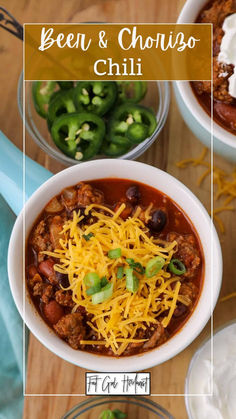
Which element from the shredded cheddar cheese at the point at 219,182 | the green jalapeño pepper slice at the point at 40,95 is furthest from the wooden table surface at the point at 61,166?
the green jalapeño pepper slice at the point at 40,95

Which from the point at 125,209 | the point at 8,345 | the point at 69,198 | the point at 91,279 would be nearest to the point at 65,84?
the point at 69,198

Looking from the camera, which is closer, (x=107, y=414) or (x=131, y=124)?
(x=107, y=414)

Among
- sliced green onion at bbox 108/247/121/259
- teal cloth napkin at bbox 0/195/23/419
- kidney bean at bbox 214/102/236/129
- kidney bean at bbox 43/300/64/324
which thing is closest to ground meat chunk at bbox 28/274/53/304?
kidney bean at bbox 43/300/64/324

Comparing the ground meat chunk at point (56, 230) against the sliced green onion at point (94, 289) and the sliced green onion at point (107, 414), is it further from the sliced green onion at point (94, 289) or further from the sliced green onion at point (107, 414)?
the sliced green onion at point (107, 414)

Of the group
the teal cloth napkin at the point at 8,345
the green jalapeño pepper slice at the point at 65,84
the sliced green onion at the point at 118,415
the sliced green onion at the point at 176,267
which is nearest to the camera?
the sliced green onion at the point at 176,267

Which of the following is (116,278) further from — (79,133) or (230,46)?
(230,46)

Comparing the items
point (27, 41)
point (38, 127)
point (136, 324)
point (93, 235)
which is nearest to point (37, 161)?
point (38, 127)

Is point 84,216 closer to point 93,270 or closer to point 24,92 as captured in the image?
point 93,270
